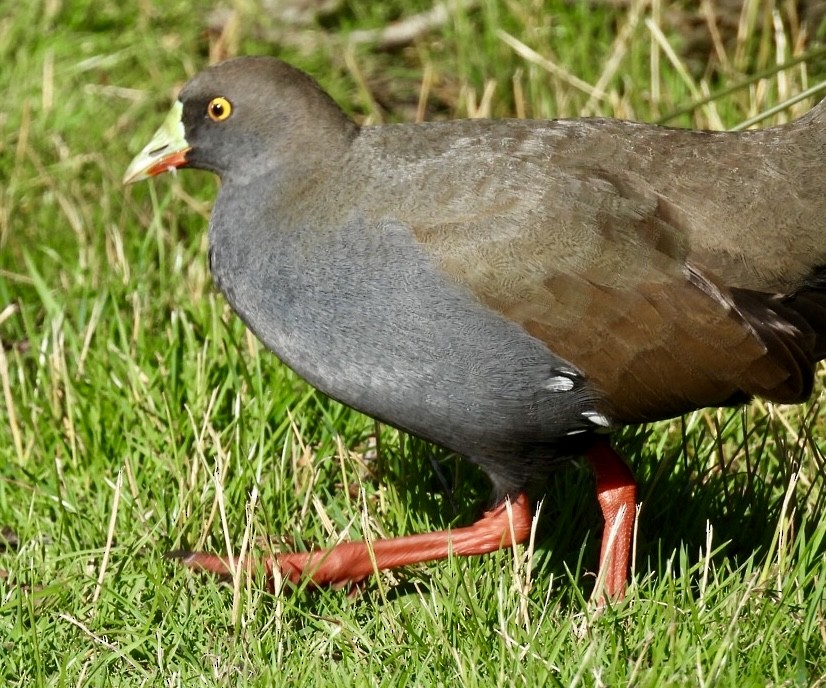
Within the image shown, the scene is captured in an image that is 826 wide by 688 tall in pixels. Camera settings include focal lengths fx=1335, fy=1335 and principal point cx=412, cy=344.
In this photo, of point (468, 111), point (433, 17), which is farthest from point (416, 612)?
point (433, 17)

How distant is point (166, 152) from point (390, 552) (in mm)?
1467

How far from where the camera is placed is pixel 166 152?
426 centimetres

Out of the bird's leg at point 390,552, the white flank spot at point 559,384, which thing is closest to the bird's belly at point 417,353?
the white flank spot at point 559,384

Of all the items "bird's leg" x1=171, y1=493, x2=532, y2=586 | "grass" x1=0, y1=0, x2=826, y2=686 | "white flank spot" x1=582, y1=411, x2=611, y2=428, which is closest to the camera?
"grass" x1=0, y1=0, x2=826, y2=686

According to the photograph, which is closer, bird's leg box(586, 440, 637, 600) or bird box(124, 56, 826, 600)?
bird box(124, 56, 826, 600)

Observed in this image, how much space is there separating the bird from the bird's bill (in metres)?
0.50

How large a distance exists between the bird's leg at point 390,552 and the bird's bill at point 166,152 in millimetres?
1257

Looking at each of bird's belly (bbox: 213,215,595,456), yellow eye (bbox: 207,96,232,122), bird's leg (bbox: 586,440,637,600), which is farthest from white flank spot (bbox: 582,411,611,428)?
yellow eye (bbox: 207,96,232,122)

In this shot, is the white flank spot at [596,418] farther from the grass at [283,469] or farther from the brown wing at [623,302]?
the grass at [283,469]

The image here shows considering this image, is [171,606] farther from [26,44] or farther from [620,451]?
[26,44]

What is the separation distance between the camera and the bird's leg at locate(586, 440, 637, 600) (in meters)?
3.84

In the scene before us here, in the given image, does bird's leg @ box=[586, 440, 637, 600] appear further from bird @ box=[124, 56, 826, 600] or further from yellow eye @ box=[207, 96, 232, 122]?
yellow eye @ box=[207, 96, 232, 122]

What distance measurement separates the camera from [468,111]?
6.35 meters

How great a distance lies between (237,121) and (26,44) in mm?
3108
